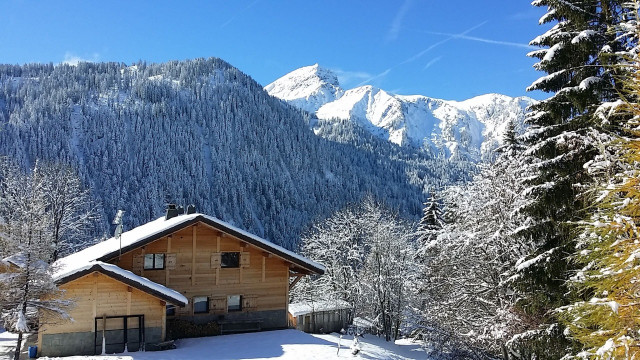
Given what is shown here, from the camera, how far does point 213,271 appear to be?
82.2 ft

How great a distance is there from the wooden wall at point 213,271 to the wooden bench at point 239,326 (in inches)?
27.5

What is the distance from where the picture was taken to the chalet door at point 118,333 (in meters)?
20.3

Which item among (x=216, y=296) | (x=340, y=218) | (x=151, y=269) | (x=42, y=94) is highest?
(x=42, y=94)

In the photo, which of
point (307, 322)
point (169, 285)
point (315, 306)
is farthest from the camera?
point (315, 306)

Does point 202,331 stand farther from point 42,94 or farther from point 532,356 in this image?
point 42,94

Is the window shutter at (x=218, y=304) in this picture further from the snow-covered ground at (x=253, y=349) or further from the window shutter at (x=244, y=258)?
the window shutter at (x=244, y=258)

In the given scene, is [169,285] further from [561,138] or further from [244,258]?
[561,138]

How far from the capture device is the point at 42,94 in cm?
18238

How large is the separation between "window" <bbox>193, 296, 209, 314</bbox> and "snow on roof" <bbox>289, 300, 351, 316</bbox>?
11705mm

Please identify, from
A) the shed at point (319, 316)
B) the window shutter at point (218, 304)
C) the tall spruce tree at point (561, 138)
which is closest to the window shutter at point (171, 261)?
the window shutter at point (218, 304)

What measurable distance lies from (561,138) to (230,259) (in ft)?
63.7

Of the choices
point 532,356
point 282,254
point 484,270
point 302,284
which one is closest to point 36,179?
point 282,254

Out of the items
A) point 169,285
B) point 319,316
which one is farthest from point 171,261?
point 319,316

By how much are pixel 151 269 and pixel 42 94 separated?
195702 millimetres
